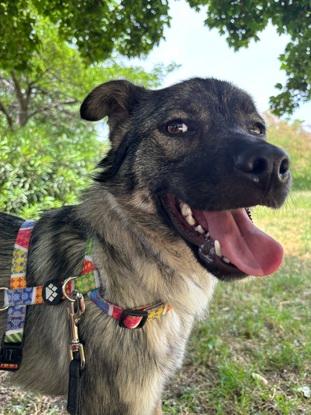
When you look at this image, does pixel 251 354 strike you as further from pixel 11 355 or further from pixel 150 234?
pixel 11 355

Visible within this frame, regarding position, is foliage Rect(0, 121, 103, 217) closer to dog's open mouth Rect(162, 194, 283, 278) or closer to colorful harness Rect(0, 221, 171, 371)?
colorful harness Rect(0, 221, 171, 371)

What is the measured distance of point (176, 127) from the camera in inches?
84.7

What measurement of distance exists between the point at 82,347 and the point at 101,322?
5.6 inches

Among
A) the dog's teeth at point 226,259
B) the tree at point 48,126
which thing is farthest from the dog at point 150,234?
the tree at point 48,126

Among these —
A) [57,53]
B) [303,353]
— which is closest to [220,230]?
[303,353]

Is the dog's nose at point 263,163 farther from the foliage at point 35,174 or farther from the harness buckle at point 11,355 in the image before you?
the foliage at point 35,174

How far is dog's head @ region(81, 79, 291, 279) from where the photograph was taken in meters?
1.79

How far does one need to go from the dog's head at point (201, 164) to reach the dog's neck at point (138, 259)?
9cm

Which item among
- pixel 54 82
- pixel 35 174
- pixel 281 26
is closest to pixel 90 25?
pixel 281 26

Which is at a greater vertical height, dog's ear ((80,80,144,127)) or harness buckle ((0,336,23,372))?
dog's ear ((80,80,144,127))

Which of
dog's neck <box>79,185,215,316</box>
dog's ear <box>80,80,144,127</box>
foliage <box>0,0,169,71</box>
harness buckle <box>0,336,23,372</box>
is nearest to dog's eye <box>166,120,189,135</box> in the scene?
dog's ear <box>80,80,144,127</box>

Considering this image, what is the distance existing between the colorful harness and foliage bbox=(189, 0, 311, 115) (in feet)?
10.1

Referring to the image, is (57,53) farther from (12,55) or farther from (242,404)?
(242,404)

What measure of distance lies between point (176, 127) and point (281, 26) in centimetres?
258
